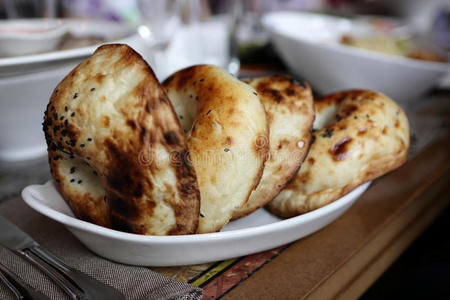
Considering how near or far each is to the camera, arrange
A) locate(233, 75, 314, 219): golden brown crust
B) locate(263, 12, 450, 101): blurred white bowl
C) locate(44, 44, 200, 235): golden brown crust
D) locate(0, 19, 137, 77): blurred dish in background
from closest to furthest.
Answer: locate(44, 44, 200, 235): golden brown crust → locate(233, 75, 314, 219): golden brown crust → locate(0, 19, 137, 77): blurred dish in background → locate(263, 12, 450, 101): blurred white bowl

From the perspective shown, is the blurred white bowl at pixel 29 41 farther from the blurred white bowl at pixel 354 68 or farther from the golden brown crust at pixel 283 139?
the blurred white bowl at pixel 354 68

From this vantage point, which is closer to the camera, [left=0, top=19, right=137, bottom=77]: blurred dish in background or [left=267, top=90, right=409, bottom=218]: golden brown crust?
[left=267, top=90, right=409, bottom=218]: golden brown crust

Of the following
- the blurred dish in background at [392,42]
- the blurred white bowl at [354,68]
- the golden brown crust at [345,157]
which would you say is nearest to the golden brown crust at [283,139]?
the golden brown crust at [345,157]

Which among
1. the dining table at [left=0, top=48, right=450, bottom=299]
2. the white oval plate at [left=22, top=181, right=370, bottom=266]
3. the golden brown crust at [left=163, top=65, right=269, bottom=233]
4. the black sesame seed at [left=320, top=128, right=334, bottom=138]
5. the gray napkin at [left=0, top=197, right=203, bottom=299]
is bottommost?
the dining table at [left=0, top=48, right=450, bottom=299]

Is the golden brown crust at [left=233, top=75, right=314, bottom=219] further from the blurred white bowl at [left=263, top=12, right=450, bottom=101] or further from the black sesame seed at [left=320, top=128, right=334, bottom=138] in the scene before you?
the blurred white bowl at [left=263, top=12, right=450, bottom=101]

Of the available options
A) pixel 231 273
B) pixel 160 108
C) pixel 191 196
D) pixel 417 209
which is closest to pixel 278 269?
→ pixel 231 273

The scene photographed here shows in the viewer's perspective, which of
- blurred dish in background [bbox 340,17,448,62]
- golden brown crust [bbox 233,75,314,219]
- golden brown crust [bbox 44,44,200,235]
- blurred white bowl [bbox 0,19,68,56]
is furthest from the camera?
blurred dish in background [bbox 340,17,448,62]

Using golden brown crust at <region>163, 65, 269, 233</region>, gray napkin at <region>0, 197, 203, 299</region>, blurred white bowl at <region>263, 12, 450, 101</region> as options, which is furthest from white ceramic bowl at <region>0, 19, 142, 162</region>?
blurred white bowl at <region>263, 12, 450, 101</region>

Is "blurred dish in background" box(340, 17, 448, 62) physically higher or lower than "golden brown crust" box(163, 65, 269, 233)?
lower
